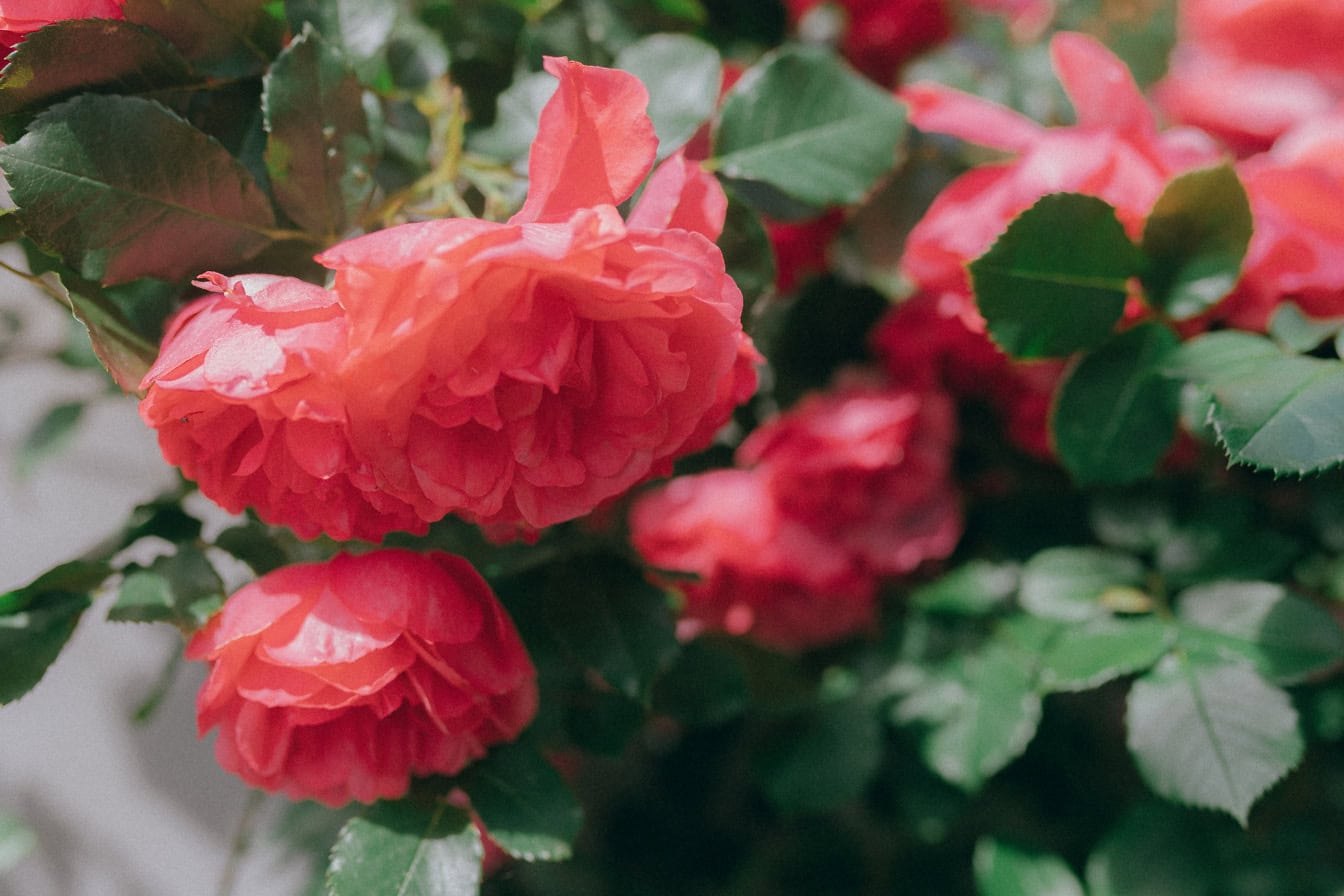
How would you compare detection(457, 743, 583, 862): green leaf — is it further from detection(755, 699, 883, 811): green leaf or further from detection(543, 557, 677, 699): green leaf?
detection(755, 699, 883, 811): green leaf

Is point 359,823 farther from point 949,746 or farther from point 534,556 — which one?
point 949,746

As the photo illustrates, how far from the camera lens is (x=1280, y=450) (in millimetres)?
283

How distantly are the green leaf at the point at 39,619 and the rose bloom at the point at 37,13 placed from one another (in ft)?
0.57

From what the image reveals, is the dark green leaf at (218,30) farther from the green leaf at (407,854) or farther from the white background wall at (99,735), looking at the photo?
the white background wall at (99,735)

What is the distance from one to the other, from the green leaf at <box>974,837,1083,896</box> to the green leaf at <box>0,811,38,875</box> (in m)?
0.61

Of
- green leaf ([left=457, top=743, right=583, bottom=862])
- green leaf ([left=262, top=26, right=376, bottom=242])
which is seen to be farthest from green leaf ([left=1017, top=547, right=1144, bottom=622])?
green leaf ([left=262, top=26, right=376, bottom=242])

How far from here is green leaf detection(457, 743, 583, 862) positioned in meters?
0.33

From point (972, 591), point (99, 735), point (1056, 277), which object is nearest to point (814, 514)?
point (972, 591)

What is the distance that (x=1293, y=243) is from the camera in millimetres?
371

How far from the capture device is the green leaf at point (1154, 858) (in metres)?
0.41

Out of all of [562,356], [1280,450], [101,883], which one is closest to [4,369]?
[101,883]

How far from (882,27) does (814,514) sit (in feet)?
0.95

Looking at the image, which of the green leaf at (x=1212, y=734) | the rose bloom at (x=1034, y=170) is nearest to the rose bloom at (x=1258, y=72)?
the rose bloom at (x=1034, y=170)

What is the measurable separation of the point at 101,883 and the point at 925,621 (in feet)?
2.12
